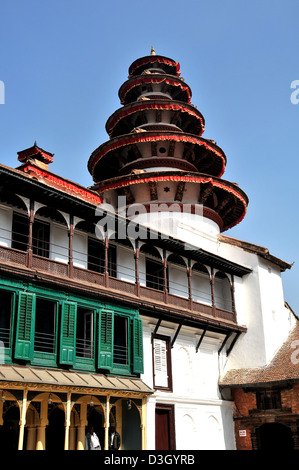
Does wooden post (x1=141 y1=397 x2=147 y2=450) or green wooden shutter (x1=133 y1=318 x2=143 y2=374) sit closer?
wooden post (x1=141 y1=397 x2=147 y2=450)

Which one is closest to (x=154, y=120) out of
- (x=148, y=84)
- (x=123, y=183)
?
(x=148, y=84)

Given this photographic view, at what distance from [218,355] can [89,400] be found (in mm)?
8885

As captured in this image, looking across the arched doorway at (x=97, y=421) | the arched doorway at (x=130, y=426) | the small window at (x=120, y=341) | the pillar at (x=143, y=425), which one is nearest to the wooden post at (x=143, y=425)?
the pillar at (x=143, y=425)

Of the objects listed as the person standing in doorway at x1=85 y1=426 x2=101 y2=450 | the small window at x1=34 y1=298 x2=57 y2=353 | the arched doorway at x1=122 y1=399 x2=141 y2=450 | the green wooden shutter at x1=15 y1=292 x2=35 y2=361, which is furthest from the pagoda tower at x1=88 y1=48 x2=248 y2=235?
the person standing in doorway at x1=85 y1=426 x2=101 y2=450

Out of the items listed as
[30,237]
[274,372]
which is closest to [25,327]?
[30,237]

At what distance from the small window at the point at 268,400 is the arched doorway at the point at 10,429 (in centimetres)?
1154

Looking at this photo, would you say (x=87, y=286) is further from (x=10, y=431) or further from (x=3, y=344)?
(x=10, y=431)

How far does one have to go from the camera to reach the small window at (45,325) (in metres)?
19.6

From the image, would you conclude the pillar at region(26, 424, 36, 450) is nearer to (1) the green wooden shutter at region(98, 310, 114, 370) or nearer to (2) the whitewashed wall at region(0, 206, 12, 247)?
(1) the green wooden shutter at region(98, 310, 114, 370)

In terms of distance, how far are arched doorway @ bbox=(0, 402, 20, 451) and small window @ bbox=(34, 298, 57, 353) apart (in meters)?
2.28

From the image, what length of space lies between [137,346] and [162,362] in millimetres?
2425

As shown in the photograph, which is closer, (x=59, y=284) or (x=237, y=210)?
(x=59, y=284)

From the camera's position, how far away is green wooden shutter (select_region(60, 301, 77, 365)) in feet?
62.5
